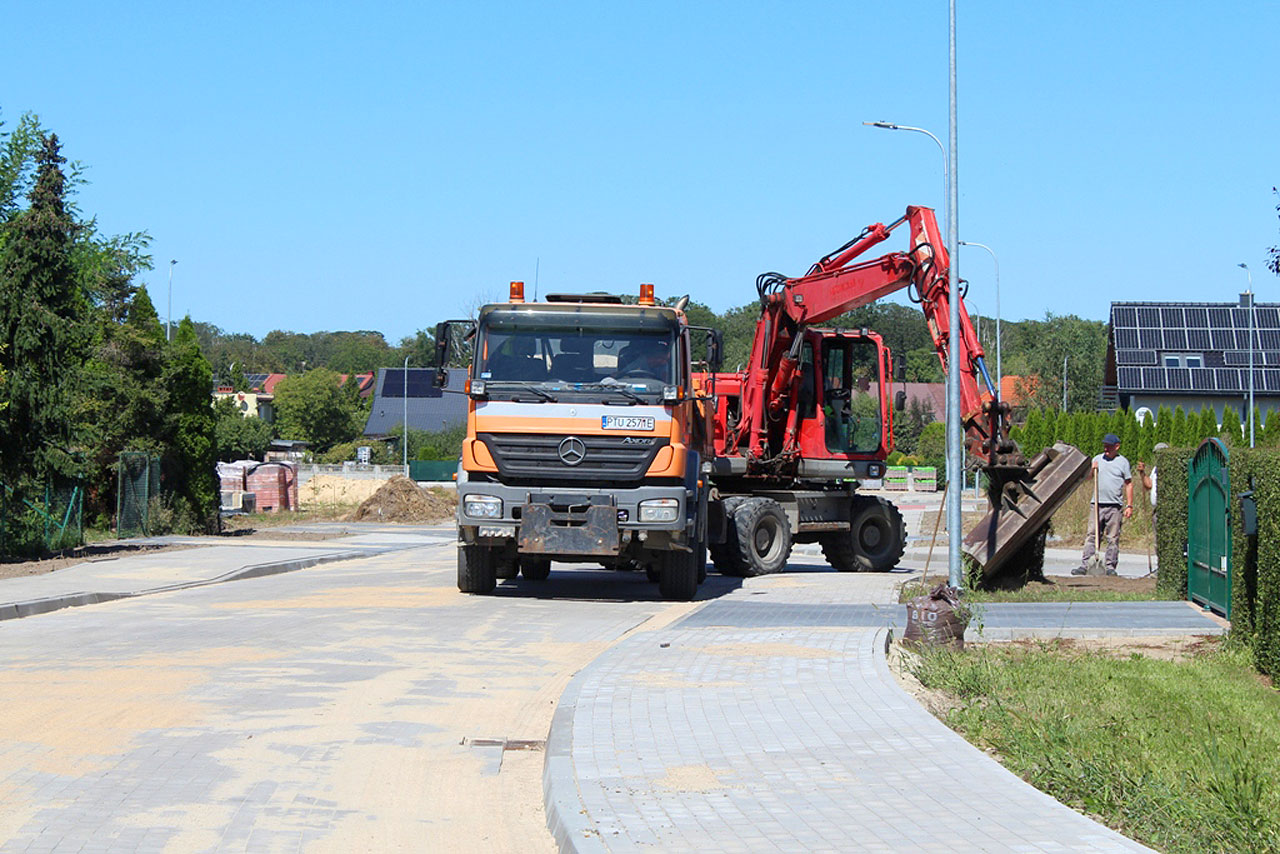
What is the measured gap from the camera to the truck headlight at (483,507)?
1656cm

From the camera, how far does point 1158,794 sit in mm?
6359

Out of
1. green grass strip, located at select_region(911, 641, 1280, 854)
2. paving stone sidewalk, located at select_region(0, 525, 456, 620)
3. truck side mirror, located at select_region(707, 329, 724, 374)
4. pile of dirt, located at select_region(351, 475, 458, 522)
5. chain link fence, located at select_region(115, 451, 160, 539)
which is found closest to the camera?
A: green grass strip, located at select_region(911, 641, 1280, 854)

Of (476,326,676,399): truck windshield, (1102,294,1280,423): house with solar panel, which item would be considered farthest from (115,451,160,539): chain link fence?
(1102,294,1280,423): house with solar panel

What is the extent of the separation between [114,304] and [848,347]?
18.8 metres

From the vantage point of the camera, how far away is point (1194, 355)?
69062 millimetres

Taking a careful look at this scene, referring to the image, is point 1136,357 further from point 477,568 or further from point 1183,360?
point 477,568

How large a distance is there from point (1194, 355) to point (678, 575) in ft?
191

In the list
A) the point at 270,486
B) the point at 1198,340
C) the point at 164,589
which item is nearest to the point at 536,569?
the point at 164,589

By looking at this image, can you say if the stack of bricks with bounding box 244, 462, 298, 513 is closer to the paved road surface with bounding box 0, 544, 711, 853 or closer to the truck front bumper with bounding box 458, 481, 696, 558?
the paved road surface with bounding box 0, 544, 711, 853

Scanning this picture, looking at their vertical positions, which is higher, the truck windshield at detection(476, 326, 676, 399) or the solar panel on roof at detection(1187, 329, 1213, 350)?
the solar panel on roof at detection(1187, 329, 1213, 350)

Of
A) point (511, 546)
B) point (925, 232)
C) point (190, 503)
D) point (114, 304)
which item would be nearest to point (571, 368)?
point (511, 546)

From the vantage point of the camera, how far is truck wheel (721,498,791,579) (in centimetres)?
2139

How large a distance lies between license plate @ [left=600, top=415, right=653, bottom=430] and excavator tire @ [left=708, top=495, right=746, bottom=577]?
16.3 ft

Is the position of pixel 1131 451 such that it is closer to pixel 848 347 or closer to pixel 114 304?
pixel 848 347
